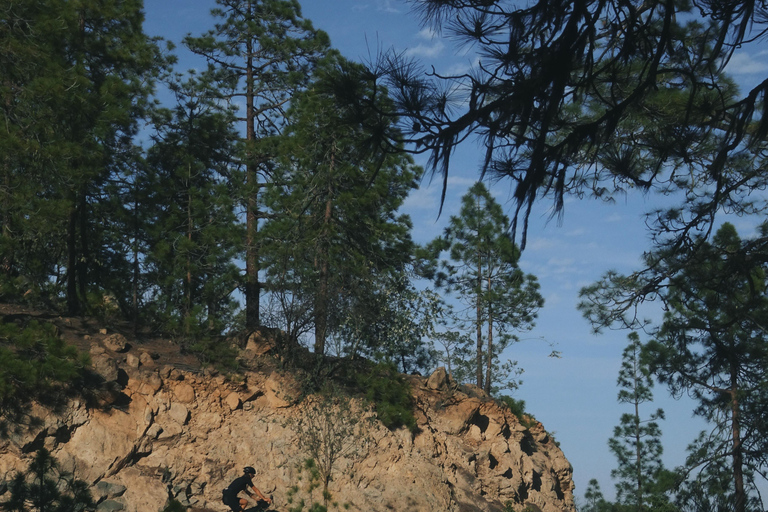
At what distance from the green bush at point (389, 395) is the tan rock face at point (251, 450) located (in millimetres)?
277

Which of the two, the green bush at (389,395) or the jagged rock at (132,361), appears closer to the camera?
the jagged rock at (132,361)

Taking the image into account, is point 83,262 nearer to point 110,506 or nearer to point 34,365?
point 34,365

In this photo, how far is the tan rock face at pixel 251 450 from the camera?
16.0m

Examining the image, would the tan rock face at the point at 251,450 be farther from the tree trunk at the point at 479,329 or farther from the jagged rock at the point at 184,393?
the tree trunk at the point at 479,329

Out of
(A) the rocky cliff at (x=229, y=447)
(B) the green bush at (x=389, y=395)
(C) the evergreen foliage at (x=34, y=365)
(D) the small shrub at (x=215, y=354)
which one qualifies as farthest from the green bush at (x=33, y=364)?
(B) the green bush at (x=389, y=395)

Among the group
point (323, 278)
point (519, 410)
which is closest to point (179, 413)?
point (323, 278)

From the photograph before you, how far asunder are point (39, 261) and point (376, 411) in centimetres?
950

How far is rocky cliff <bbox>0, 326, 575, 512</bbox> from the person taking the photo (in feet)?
52.2

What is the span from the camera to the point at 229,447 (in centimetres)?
1770

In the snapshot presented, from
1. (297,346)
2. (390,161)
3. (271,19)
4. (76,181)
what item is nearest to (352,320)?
(297,346)

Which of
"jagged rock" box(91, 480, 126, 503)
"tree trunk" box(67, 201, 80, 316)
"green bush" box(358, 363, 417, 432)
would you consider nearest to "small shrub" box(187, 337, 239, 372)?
"tree trunk" box(67, 201, 80, 316)

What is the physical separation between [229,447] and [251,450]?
1.63 feet

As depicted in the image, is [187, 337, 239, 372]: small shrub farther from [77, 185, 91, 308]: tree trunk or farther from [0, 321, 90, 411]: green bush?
[0, 321, 90, 411]: green bush

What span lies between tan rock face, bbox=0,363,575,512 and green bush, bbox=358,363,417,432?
0.28m
